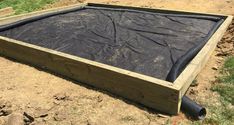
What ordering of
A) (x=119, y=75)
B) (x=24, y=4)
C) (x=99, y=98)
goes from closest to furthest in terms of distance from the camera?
(x=119, y=75), (x=99, y=98), (x=24, y=4)

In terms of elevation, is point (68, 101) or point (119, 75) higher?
point (119, 75)

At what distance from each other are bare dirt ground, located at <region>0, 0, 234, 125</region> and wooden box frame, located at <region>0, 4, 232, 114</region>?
11cm

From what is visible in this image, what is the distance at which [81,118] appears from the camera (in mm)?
3438

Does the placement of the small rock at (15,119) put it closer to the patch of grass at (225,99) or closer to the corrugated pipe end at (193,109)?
the corrugated pipe end at (193,109)

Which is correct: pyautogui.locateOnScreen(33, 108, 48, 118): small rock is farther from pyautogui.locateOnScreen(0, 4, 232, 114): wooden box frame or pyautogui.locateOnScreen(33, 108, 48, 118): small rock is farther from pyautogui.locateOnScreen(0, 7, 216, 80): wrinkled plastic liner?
pyautogui.locateOnScreen(0, 7, 216, 80): wrinkled plastic liner

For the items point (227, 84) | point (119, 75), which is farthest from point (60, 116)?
point (227, 84)

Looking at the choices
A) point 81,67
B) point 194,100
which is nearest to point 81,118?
point 81,67

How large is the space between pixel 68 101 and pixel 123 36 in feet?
5.53

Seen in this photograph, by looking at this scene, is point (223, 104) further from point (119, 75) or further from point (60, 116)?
point (60, 116)

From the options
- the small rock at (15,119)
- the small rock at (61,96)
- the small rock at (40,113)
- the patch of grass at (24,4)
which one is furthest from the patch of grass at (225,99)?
the patch of grass at (24,4)

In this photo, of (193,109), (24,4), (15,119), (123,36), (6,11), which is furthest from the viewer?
(24,4)

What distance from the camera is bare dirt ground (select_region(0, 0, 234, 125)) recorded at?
3396mm

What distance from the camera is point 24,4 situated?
355 inches

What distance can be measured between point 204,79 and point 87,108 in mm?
1690
